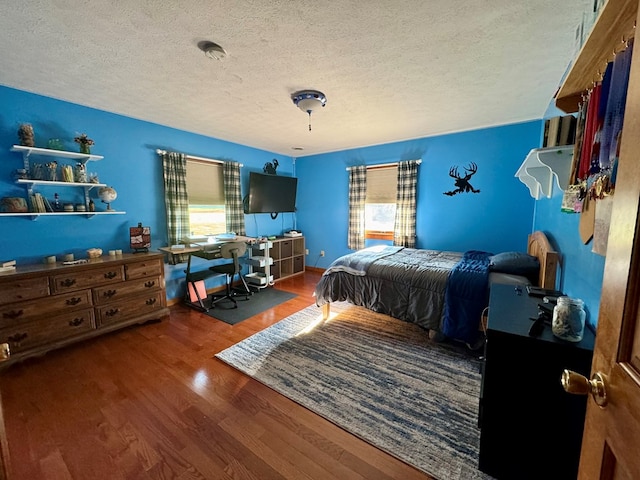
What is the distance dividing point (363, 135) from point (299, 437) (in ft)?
12.5

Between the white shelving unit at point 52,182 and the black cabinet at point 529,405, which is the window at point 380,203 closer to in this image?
the black cabinet at point 529,405

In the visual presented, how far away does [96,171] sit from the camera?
294cm

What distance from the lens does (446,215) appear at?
13.3 ft

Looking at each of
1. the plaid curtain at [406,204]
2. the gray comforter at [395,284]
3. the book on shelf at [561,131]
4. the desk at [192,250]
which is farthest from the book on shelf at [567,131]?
the desk at [192,250]

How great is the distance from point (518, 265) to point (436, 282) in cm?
74

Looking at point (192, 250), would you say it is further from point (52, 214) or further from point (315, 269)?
point (315, 269)

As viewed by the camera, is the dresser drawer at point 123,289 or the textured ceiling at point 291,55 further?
the dresser drawer at point 123,289

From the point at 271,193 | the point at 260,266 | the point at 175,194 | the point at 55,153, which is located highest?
the point at 55,153

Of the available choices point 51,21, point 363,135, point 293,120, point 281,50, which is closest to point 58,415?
point 51,21

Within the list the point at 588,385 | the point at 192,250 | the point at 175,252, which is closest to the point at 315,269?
the point at 192,250

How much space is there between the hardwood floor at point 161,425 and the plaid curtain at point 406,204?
324 centimetres

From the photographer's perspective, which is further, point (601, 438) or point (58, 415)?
point (58, 415)

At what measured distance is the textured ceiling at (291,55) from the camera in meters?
1.48

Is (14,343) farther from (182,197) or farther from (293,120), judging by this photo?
(293,120)
